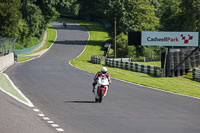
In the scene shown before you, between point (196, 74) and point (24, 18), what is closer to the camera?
point (196, 74)

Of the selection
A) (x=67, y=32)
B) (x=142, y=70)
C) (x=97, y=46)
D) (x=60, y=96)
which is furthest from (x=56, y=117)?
(x=67, y=32)

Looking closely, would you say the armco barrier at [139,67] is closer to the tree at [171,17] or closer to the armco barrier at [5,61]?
the armco barrier at [5,61]

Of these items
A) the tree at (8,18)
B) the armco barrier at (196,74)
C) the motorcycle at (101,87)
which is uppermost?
the tree at (8,18)

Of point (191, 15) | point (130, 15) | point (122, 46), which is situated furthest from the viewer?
point (130, 15)

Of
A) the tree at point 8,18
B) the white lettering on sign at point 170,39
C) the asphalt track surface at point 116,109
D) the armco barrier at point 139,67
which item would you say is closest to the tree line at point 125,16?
the tree at point 8,18

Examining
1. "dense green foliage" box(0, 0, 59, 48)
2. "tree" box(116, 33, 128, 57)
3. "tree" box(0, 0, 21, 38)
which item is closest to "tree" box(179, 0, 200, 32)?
"tree" box(116, 33, 128, 57)

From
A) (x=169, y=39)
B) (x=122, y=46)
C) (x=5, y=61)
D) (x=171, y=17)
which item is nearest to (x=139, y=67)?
(x=169, y=39)

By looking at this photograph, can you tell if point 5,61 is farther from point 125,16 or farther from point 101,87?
point 125,16

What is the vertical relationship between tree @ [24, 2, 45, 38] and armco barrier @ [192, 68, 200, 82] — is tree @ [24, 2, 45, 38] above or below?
above

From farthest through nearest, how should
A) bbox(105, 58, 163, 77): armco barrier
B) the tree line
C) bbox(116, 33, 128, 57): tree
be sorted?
1. the tree line
2. bbox(116, 33, 128, 57): tree
3. bbox(105, 58, 163, 77): armco barrier

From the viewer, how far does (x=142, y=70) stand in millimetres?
45469

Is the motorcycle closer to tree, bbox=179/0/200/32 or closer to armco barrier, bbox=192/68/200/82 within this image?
armco barrier, bbox=192/68/200/82

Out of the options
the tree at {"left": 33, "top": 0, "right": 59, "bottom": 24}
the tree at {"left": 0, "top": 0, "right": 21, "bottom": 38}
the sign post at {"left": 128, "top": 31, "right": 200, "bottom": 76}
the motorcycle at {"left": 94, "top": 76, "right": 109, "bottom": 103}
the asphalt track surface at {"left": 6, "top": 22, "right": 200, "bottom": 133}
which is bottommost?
the asphalt track surface at {"left": 6, "top": 22, "right": 200, "bottom": 133}

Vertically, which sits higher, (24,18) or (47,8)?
(47,8)
